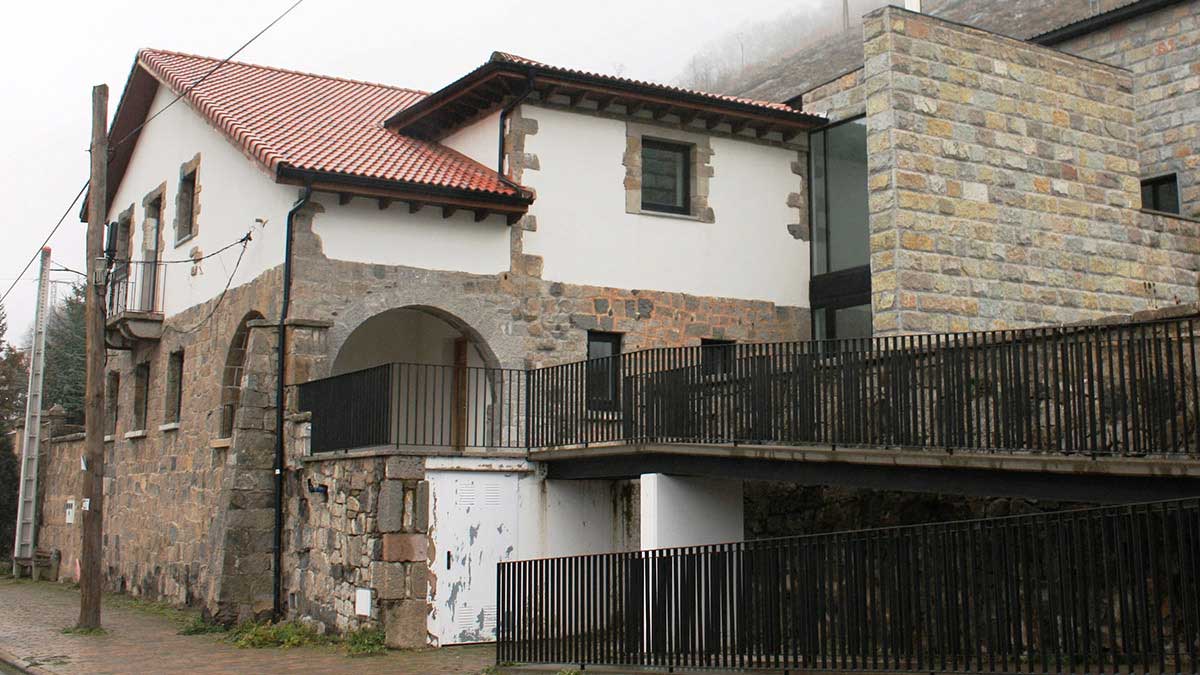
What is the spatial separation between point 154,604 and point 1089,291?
1413 centimetres

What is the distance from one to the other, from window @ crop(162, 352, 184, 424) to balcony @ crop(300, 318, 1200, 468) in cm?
638

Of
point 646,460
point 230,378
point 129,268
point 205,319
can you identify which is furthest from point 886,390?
point 129,268

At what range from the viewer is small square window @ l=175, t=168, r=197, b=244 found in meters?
21.4

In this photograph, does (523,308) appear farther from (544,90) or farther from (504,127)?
(544,90)

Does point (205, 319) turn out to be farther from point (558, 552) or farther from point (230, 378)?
point (558, 552)

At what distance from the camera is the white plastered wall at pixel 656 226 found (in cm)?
1819

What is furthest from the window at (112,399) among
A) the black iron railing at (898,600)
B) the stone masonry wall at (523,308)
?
the black iron railing at (898,600)

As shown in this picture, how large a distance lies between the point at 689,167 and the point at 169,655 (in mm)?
9854

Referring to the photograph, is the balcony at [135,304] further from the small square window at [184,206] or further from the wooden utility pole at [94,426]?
the wooden utility pole at [94,426]

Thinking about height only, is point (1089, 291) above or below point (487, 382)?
above

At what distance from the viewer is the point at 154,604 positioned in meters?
20.0

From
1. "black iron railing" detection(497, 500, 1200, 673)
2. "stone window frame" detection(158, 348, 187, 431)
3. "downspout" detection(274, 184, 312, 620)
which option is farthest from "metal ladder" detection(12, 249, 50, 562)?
"black iron railing" detection(497, 500, 1200, 673)

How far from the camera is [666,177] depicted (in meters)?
19.3

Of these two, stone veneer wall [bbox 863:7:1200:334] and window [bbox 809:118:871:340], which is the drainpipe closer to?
stone veneer wall [bbox 863:7:1200:334]
